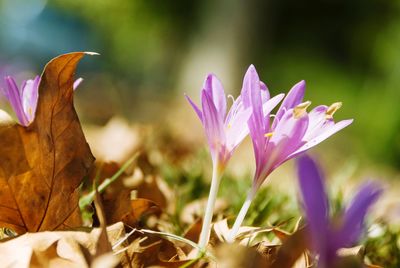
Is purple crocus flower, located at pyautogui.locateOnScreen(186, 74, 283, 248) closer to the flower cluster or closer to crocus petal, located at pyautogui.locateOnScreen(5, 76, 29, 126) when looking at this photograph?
the flower cluster

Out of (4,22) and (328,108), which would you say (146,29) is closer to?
(4,22)

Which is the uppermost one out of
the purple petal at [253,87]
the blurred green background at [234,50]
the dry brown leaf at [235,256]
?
the purple petal at [253,87]

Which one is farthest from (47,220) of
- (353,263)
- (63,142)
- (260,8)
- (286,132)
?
(260,8)

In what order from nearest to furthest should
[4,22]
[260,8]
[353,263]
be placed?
[353,263] < [260,8] < [4,22]

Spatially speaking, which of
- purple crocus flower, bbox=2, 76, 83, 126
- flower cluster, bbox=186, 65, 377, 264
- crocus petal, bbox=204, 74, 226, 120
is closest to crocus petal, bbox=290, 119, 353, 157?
flower cluster, bbox=186, 65, 377, 264

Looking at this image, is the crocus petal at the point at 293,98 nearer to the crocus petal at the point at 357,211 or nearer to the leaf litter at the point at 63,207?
the leaf litter at the point at 63,207

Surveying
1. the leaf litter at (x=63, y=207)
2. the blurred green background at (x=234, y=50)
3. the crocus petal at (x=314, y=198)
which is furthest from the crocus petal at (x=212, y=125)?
the blurred green background at (x=234, y=50)
